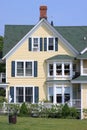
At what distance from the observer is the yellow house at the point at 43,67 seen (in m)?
58.9

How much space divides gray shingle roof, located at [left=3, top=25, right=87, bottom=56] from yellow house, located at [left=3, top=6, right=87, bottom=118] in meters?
0.85

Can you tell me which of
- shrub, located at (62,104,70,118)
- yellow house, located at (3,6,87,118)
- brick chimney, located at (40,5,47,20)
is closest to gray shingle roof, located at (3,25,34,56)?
yellow house, located at (3,6,87,118)

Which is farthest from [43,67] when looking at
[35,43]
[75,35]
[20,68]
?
[75,35]

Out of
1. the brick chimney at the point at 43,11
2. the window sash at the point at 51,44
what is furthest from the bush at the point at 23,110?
the brick chimney at the point at 43,11

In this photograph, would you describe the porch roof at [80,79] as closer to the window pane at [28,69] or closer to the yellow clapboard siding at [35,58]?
the yellow clapboard siding at [35,58]

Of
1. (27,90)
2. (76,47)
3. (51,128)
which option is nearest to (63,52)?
(76,47)

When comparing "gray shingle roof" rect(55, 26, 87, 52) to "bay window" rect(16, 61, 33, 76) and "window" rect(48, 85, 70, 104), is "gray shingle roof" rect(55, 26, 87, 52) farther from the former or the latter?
"bay window" rect(16, 61, 33, 76)

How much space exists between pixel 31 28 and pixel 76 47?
5845mm

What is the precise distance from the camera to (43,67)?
59688 mm

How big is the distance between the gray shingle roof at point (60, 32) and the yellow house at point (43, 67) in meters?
0.85

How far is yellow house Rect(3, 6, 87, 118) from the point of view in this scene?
58906mm

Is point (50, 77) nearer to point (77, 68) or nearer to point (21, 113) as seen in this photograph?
point (77, 68)

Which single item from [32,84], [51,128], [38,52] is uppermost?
[38,52]

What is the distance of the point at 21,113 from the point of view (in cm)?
5322
